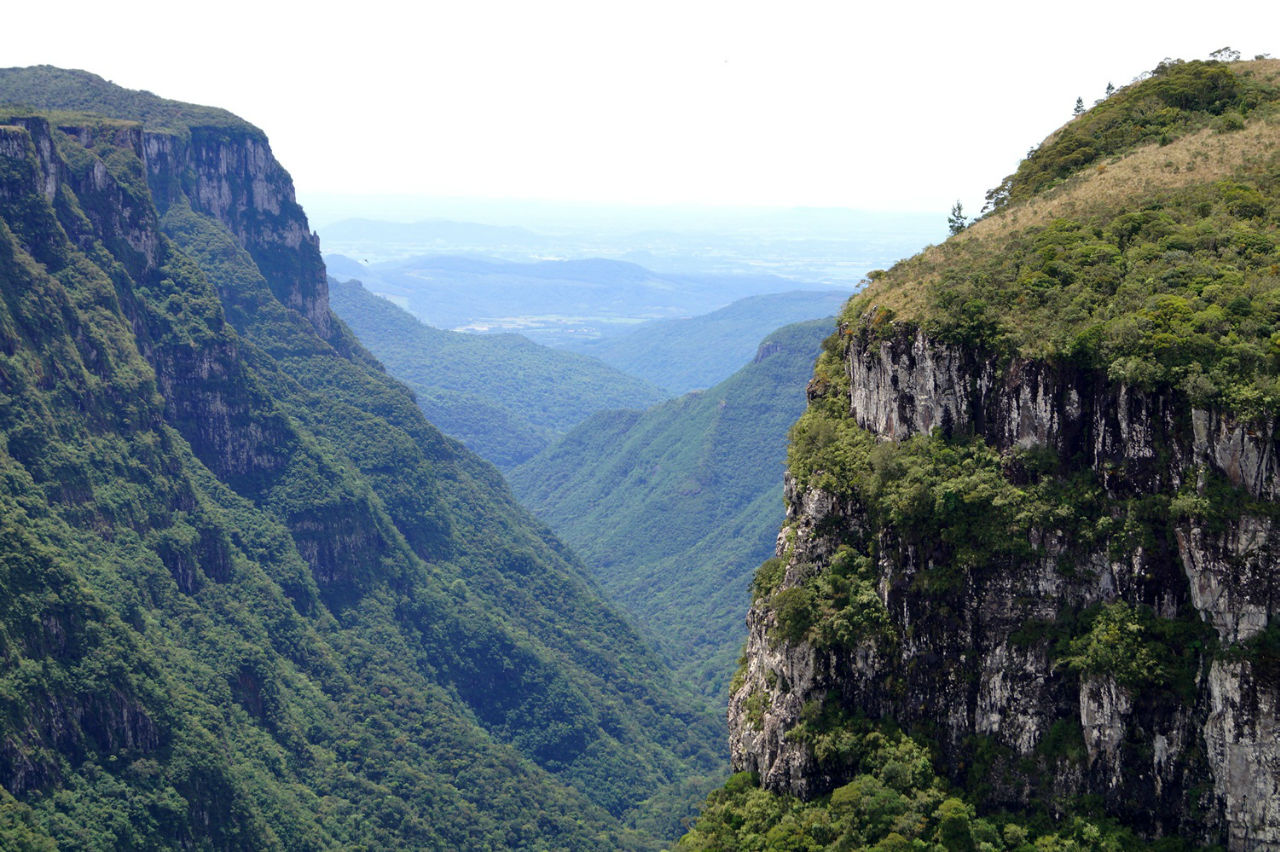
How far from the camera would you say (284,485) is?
155 meters

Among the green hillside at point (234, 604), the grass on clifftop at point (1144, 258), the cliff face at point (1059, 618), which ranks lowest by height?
the green hillside at point (234, 604)

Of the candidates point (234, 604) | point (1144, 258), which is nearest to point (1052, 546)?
point (1144, 258)

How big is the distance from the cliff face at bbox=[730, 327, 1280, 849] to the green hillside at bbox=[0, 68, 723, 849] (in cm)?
6082

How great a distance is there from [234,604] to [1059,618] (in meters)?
103

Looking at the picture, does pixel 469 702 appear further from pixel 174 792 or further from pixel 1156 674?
pixel 1156 674

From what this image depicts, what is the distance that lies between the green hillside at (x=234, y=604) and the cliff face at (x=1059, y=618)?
6082 centimetres

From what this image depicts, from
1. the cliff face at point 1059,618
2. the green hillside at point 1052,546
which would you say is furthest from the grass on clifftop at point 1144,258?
the cliff face at point 1059,618

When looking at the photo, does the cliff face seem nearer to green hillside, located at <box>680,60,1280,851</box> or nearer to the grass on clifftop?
green hillside, located at <box>680,60,1280,851</box>

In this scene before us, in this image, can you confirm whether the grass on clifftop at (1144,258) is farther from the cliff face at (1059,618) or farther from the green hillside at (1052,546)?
the cliff face at (1059,618)

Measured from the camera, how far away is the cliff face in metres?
38.5

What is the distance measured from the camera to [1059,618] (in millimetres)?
43469

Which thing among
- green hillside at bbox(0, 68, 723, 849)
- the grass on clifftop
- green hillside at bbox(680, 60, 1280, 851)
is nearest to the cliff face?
green hillside at bbox(680, 60, 1280, 851)

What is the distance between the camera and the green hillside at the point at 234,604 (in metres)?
94.7

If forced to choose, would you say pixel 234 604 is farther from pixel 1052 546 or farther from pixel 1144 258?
pixel 1144 258
